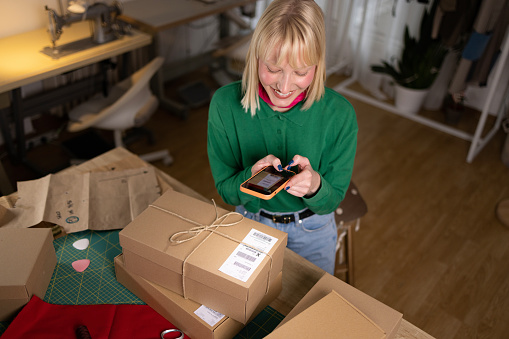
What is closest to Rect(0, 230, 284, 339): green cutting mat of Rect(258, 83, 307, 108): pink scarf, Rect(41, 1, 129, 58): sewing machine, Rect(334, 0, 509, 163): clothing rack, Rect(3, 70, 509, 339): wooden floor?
Rect(258, 83, 307, 108): pink scarf

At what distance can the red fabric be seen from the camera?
0.98 m

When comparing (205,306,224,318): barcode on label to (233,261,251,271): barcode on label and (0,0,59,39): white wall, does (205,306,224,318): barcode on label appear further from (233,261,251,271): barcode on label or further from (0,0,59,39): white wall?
(0,0,59,39): white wall

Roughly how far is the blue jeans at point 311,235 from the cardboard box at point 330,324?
1.40 ft

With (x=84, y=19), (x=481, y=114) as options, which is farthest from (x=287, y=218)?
(x=481, y=114)

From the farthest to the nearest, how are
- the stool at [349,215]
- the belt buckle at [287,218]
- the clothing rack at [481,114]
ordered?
1. the clothing rack at [481,114]
2. the stool at [349,215]
3. the belt buckle at [287,218]

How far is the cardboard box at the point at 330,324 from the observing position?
2.85 ft

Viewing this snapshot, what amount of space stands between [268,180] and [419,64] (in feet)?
8.83

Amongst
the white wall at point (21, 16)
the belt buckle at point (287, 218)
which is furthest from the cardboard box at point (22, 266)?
the white wall at point (21, 16)

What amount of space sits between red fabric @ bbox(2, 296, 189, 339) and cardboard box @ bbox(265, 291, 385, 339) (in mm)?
305

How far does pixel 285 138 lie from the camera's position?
1.26 m

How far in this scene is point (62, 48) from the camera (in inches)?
99.7

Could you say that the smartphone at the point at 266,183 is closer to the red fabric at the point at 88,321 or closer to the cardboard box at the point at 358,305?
the cardboard box at the point at 358,305

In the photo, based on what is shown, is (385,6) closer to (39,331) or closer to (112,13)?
(112,13)

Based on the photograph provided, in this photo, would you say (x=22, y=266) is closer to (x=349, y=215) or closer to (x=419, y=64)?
(x=349, y=215)
